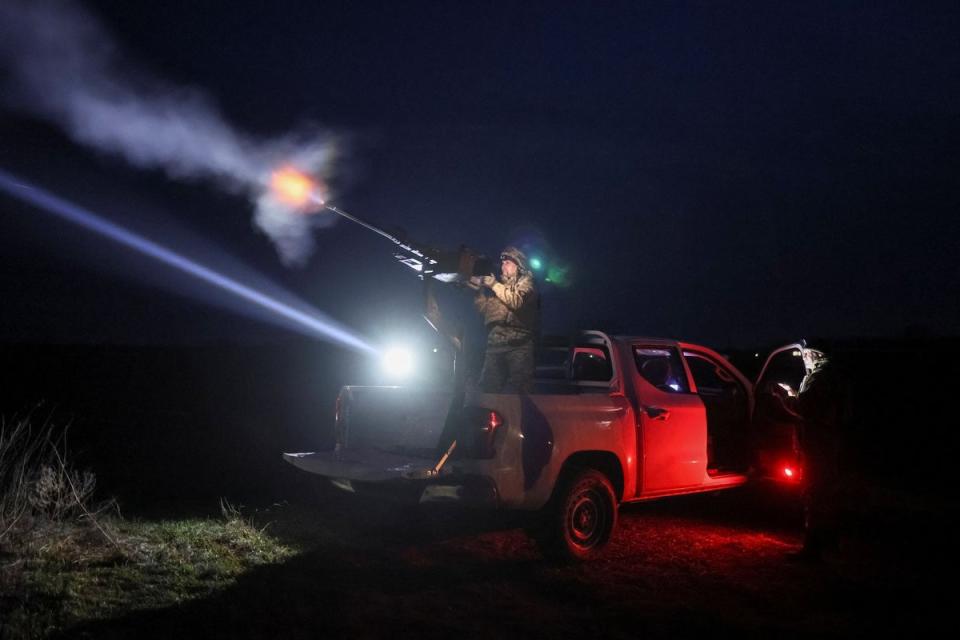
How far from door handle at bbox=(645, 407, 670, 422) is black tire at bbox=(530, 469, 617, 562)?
2.27 ft

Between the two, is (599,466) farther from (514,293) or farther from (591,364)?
(514,293)

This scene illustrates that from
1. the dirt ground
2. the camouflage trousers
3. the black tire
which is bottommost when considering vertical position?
the dirt ground

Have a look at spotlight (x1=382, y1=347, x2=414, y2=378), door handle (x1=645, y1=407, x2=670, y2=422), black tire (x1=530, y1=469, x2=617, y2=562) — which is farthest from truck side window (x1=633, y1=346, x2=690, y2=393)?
spotlight (x1=382, y1=347, x2=414, y2=378)

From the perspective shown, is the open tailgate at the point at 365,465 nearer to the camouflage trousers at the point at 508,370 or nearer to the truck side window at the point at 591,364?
the camouflage trousers at the point at 508,370

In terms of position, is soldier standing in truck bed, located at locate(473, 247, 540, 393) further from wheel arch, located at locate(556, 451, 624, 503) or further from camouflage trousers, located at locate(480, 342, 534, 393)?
wheel arch, located at locate(556, 451, 624, 503)

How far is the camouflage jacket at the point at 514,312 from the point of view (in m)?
7.16

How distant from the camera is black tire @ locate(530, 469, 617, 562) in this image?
6254 millimetres

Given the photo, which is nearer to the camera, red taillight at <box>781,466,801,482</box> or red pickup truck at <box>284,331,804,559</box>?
red pickup truck at <box>284,331,804,559</box>

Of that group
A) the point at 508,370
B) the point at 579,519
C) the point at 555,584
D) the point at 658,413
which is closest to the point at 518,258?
the point at 508,370

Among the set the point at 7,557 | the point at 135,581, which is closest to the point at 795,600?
the point at 135,581

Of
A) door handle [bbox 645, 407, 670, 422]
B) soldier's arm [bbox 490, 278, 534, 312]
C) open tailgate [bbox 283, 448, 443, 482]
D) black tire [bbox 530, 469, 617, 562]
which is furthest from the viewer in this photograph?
soldier's arm [bbox 490, 278, 534, 312]

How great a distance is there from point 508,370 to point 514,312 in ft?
1.78

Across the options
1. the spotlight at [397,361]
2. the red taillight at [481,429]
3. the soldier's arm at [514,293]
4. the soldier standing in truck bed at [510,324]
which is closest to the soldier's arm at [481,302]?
the soldier standing in truck bed at [510,324]

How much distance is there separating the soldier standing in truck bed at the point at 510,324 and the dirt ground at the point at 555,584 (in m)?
1.33
